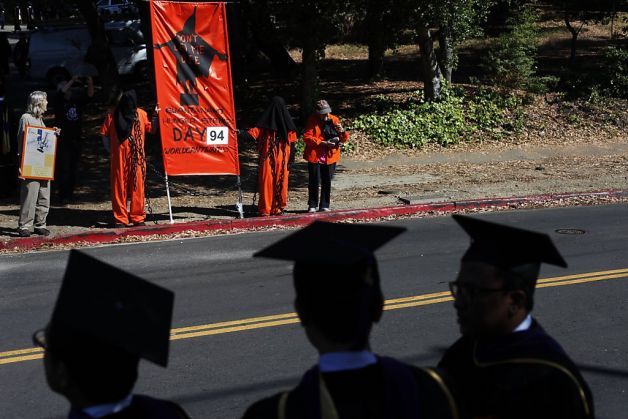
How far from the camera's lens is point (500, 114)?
75.7ft

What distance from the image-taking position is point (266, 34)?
22531mm

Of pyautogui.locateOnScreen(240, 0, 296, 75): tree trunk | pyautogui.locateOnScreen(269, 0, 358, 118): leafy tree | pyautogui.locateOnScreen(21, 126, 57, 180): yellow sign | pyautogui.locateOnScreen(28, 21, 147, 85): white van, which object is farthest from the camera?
pyautogui.locateOnScreen(28, 21, 147, 85): white van

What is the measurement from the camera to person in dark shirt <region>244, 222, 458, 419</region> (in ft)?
9.30

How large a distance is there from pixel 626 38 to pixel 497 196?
48.2 ft

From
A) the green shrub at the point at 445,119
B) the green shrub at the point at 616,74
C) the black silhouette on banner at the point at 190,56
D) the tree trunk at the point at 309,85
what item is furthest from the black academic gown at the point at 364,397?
the green shrub at the point at 616,74

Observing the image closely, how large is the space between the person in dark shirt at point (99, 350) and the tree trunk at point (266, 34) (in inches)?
737

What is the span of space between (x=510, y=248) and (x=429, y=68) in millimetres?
19894

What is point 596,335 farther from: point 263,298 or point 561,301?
point 263,298

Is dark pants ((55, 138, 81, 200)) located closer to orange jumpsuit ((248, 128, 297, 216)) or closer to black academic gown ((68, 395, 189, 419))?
orange jumpsuit ((248, 128, 297, 216))

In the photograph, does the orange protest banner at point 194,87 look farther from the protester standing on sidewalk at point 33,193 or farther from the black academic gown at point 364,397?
the black academic gown at point 364,397

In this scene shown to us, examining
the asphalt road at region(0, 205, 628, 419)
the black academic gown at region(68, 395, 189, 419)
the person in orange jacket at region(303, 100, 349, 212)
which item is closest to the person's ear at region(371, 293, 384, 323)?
the black academic gown at region(68, 395, 189, 419)

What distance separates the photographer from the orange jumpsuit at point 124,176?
1390cm

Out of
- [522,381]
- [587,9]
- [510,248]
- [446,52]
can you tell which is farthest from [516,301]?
[587,9]

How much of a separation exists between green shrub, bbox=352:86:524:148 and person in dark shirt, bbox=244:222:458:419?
18384 millimetres
